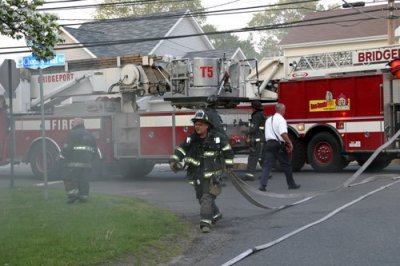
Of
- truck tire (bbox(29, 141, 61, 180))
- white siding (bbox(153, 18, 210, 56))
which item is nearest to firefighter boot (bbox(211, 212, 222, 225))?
truck tire (bbox(29, 141, 61, 180))

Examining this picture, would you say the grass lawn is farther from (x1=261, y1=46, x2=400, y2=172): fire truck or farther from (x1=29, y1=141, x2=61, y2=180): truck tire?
(x1=261, y1=46, x2=400, y2=172): fire truck

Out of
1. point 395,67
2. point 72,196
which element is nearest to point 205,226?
point 72,196

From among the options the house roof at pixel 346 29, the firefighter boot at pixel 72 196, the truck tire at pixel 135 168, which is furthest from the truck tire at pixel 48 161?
the house roof at pixel 346 29

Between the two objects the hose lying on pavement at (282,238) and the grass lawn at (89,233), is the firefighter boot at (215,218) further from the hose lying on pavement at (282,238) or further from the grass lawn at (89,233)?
the hose lying on pavement at (282,238)

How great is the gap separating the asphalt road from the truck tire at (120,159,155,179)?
10.5 feet

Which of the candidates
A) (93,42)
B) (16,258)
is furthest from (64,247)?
(93,42)

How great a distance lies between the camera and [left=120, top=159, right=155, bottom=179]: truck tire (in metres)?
16.2

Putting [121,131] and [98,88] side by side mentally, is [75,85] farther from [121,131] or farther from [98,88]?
[121,131]

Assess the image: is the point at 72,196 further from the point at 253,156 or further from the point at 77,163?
the point at 253,156

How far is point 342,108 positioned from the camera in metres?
14.7

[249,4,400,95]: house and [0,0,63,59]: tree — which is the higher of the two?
[249,4,400,95]: house

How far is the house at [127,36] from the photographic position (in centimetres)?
3030

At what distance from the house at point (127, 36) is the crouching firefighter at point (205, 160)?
21.2 m

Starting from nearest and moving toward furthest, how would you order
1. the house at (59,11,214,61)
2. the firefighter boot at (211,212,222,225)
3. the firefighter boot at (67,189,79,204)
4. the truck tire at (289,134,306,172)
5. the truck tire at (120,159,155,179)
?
the firefighter boot at (211,212,222,225) < the firefighter boot at (67,189,79,204) < the truck tire at (289,134,306,172) < the truck tire at (120,159,155,179) < the house at (59,11,214,61)
